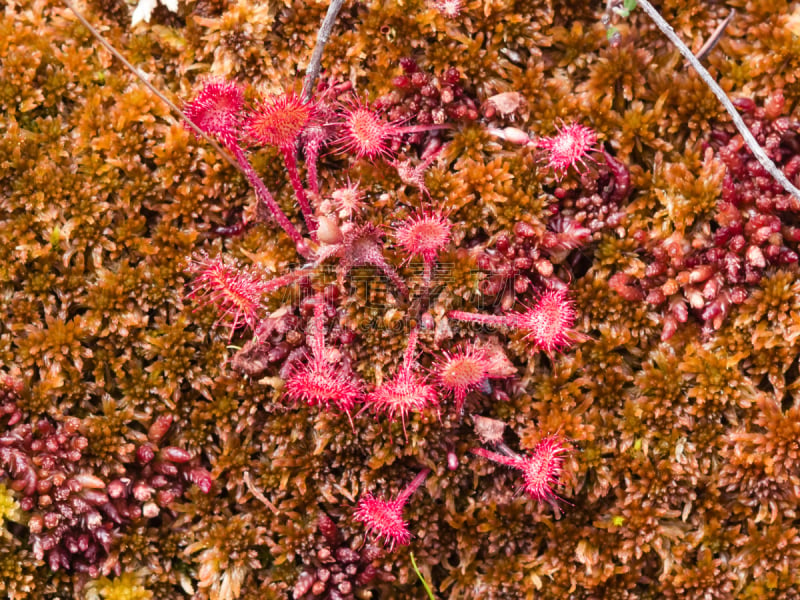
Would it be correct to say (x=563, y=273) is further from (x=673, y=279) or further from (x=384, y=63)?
(x=384, y=63)

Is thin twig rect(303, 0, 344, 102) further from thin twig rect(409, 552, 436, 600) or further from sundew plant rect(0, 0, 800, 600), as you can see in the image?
thin twig rect(409, 552, 436, 600)

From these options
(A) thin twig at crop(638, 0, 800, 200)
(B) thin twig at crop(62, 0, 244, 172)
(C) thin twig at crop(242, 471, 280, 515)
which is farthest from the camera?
(C) thin twig at crop(242, 471, 280, 515)

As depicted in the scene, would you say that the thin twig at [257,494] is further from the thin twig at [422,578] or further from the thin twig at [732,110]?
the thin twig at [732,110]

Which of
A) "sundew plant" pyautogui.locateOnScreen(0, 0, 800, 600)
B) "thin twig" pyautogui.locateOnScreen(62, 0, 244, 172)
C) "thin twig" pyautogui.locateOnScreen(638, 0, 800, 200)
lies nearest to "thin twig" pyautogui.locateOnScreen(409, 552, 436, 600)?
"sundew plant" pyautogui.locateOnScreen(0, 0, 800, 600)

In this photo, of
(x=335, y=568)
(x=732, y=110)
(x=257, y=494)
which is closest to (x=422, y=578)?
(x=335, y=568)

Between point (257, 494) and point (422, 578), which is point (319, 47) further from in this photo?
point (422, 578)

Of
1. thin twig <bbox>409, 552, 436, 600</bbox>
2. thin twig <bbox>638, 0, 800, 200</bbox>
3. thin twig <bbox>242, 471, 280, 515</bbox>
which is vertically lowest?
thin twig <bbox>409, 552, 436, 600</bbox>
